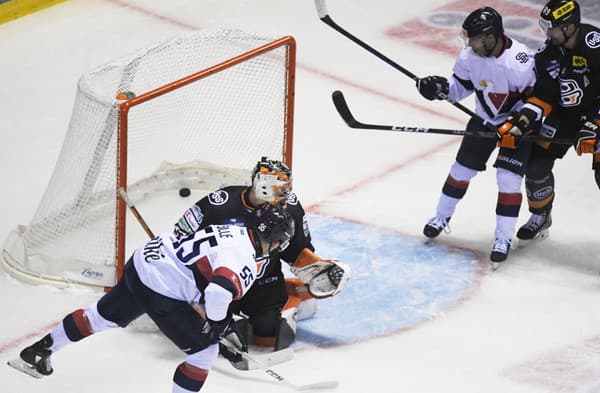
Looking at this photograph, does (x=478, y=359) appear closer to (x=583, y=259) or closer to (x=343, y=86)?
(x=583, y=259)

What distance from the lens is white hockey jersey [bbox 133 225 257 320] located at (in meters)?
4.36

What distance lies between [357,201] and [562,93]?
124cm

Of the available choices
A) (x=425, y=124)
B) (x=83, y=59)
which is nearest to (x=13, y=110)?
(x=83, y=59)

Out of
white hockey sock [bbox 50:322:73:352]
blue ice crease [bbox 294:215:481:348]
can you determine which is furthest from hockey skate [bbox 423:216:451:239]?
white hockey sock [bbox 50:322:73:352]

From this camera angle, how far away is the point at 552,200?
19.1 feet

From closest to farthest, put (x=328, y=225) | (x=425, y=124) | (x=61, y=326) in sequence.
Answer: (x=61, y=326) → (x=328, y=225) → (x=425, y=124)

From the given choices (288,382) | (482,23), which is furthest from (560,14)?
(288,382)

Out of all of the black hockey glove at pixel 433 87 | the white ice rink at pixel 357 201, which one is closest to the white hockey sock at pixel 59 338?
the white ice rink at pixel 357 201

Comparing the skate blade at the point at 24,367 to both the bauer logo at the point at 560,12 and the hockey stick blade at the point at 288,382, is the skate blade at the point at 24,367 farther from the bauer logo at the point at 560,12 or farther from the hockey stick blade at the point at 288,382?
the bauer logo at the point at 560,12

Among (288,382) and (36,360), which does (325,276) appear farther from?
(36,360)

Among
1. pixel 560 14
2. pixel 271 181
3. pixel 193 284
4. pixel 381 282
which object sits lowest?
pixel 381 282

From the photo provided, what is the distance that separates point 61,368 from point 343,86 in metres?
2.92

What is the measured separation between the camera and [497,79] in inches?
213

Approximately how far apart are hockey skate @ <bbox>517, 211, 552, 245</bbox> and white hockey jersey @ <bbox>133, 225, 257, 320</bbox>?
72.2 inches
